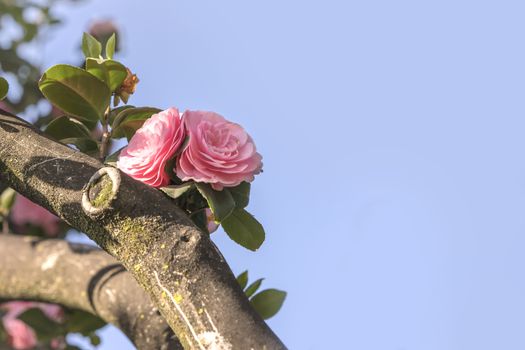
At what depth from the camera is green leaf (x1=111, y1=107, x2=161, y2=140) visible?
3.55 feet

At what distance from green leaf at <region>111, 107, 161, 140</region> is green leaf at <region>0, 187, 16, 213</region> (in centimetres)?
111

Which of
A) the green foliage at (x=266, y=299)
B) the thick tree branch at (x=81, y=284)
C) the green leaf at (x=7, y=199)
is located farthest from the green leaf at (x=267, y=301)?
the green leaf at (x=7, y=199)

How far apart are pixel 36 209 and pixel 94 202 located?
1578 mm

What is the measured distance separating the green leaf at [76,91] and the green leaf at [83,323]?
32.2 inches

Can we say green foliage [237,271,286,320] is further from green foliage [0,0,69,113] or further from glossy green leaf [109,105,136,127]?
green foliage [0,0,69,113]

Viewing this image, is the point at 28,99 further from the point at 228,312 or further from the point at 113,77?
the point at 228,312

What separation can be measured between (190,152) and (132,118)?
134mm

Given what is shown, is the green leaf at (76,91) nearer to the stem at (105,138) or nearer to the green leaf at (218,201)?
the stem at (105,138)

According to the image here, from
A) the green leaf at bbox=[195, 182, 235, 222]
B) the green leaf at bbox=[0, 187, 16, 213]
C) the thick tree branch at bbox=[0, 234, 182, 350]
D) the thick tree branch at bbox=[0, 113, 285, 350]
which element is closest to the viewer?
the thick tree branch at bbox=[0, 113, 285, 350]

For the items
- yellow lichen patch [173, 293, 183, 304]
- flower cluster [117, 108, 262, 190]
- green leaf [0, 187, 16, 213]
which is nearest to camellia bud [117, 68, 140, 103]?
flower cluster [117, 108, 262, 190]

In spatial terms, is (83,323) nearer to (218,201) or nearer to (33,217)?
(33,217)

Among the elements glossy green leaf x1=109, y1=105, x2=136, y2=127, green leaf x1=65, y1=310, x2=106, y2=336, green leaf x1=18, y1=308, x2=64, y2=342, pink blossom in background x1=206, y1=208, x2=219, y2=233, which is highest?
glossy green leaf x1=109, y1=105, x2=136, y2=127

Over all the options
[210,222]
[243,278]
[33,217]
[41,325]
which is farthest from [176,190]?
[33,217]

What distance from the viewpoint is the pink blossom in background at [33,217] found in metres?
2.43
